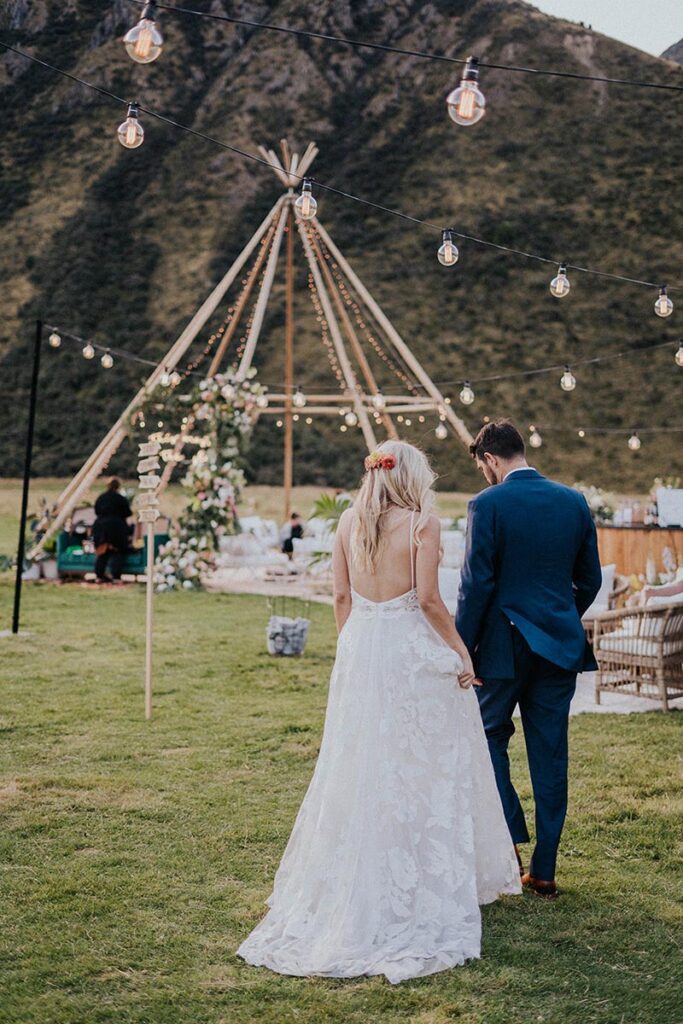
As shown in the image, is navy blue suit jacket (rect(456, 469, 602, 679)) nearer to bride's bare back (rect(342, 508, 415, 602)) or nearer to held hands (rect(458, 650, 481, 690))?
held hands (rect(458, 650, 481, 690))

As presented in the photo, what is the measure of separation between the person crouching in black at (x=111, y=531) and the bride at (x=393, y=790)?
10.4 meters

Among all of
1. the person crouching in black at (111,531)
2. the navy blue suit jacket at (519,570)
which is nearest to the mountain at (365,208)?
the person crouching in black at (111,531)

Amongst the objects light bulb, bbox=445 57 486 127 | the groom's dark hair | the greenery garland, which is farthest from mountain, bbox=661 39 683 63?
the groom's dark hair

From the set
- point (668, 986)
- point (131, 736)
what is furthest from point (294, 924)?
point (131, 736)

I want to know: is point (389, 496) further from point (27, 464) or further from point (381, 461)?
point (27, 464)

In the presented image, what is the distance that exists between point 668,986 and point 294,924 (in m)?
1.13

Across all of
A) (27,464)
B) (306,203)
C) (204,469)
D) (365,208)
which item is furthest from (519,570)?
(365,208)

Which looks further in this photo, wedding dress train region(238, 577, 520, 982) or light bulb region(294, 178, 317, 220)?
light bulb region(294, 178, 317, 220)

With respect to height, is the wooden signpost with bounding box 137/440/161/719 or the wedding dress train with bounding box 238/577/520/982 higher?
the wooden signpost with bounding box 137/440/161/719

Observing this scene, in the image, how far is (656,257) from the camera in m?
38.4

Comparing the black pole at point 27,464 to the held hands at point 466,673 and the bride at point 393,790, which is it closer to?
the bride at point 393,790

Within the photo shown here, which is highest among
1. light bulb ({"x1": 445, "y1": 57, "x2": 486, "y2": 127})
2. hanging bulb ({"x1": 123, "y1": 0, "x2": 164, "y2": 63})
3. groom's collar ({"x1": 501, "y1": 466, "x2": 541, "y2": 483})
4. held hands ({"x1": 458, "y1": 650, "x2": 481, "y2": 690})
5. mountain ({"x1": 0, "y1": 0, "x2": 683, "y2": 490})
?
mountain ({"x1": 0, "y1": 0, "x2": 683, "y2": 490})

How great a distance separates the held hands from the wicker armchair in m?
3.32

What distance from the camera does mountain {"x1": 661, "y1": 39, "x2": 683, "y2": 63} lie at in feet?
162
